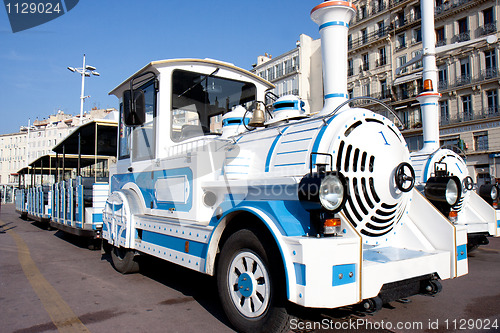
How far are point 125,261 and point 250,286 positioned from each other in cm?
319

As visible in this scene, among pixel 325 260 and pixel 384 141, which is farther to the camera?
pixel 384 141

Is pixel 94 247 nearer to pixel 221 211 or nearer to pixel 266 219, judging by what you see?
pixel 221 211

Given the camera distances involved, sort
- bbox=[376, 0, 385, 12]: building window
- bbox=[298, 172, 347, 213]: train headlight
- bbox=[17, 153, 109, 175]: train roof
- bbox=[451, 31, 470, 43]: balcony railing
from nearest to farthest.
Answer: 1. bbox=[298, 172, 347, 213]: train headlight
2. bbox=[17, 153, 109, 175]: train roof
3. bbox=[451, 31, 470, 43]: balcony railing
4. bbox=[376, 0, 385, 12]: building window

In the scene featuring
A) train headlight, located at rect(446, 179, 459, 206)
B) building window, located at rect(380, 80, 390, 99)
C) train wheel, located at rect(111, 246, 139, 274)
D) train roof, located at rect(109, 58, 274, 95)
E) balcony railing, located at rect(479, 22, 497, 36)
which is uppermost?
balcony railing, located at rect(479, 22, 497, 36)

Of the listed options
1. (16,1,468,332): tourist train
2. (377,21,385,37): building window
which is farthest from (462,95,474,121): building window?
(16,1,468,332): tourist train

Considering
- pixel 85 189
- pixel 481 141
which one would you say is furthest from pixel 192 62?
pixel 481 141

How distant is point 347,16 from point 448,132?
2969 centimetres

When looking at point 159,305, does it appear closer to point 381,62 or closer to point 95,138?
point 95,138

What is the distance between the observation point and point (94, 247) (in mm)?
8523

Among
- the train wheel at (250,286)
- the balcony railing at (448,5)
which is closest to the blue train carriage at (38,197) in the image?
the train wheel at (250,286)

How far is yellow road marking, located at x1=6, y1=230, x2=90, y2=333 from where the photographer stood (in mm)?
3557

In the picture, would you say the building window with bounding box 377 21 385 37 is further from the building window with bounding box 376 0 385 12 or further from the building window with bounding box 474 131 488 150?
the building window with bounding box 474 131 488 150

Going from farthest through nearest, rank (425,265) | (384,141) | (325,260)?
(384,141), (425,265), (325,260)

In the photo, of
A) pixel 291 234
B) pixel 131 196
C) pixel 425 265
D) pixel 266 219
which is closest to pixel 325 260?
pixel 291 234
